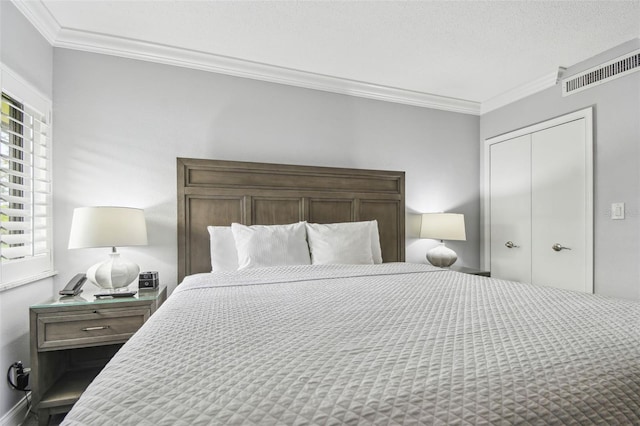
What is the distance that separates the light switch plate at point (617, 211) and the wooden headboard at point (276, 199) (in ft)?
5.36

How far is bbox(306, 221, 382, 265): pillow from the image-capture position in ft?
8.23

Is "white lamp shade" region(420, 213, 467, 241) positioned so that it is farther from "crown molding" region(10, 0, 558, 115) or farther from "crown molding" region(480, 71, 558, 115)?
"crown molding" region(480, 71, 558, 115)

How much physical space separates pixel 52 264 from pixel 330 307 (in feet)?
7.07

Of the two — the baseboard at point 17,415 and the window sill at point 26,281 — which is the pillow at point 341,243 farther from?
the baseboard at point 17,415

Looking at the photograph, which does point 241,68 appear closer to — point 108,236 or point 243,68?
point 243,68

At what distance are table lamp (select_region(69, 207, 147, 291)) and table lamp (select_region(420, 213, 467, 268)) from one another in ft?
8.23

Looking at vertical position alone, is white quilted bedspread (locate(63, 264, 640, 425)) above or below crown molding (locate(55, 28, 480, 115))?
below

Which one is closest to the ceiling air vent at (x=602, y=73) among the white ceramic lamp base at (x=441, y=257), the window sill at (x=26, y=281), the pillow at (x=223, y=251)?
the white ceramic lamp base at (x=441, y=257)

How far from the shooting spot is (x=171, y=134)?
104 inches

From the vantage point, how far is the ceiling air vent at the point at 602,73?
8.03 ft

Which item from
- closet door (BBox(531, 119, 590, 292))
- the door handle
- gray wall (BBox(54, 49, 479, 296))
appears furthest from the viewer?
the door handle

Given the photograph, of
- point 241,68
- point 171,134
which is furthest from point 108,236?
point 241,68

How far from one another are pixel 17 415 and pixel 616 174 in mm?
4367

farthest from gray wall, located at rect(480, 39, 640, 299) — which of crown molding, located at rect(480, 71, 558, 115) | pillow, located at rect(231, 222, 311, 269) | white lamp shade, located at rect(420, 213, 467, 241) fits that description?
pillow, located at rect(231, 222, 311, 269)
